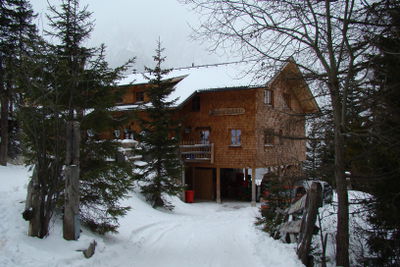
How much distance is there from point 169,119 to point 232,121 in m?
6.47

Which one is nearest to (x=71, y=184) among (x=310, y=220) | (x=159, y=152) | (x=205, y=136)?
(x=310, y=220)

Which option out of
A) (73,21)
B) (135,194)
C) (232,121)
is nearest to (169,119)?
(135,194)

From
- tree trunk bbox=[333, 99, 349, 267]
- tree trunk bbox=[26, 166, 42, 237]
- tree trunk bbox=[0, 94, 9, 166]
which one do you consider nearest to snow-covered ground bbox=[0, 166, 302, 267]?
tree trunk bbox=[26, 166, 42, 237]

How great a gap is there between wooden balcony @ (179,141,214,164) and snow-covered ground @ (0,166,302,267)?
9.71 m

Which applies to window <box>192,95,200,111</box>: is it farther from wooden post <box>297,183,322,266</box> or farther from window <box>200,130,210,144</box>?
wooden post <box>297,183,322,266</box>

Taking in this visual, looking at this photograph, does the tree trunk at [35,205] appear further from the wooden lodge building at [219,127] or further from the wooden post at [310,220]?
the wooden lodge building at [219,127]

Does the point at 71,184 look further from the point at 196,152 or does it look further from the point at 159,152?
the point at 196,152

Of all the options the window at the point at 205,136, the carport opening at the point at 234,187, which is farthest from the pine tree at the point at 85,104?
the carport opening at the point at 234,187

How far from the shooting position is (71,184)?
24.1ft

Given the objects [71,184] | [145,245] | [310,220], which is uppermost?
[71,184]

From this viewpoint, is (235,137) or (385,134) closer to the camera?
(385,134)

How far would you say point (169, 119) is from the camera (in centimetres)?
1834

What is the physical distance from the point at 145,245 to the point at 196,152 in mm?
14072

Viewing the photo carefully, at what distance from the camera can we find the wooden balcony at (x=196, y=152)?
23436 mm
